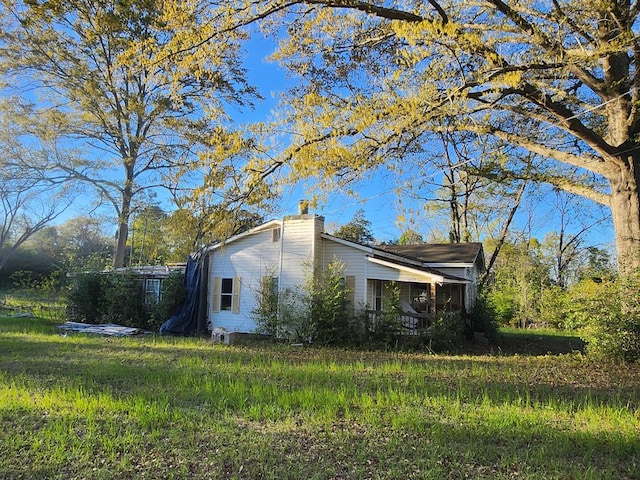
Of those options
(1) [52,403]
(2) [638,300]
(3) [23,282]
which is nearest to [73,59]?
(3) [23,282]

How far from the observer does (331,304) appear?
13.6 metres

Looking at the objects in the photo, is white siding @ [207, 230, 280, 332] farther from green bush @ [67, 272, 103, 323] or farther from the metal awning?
green bush @ [67, 272, 103, 323]

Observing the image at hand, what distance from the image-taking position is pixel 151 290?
61.7ft

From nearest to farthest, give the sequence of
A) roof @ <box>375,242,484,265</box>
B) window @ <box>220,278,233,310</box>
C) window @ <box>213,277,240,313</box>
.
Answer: window @ <box>213,277,240,313</box>
window @ <box>220,278,233,310</box>
roof @ <box>375,242,484,265</box>

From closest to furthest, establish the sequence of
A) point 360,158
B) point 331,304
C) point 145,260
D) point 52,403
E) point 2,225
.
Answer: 1. point 52,403
2. point 360,158
3. point 331,304
4. point 2,225
5. point 145,260

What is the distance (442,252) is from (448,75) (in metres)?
12.2

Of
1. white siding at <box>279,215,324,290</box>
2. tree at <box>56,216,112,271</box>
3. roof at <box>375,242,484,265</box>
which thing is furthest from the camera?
tree at <box>56,216,112,271</box>

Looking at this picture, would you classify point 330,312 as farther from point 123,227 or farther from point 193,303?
point 123,227

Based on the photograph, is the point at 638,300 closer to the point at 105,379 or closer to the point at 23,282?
the point at 105,379

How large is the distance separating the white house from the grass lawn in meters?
6.13

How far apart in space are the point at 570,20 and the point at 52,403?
33.2 feet

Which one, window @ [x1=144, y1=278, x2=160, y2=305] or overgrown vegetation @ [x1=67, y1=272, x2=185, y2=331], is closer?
overgrown vegetation @ [x1=67, y1=272, x2=185, y2=331]

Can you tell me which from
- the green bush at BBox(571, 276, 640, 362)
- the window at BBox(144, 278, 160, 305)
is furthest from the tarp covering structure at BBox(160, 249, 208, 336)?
the green bush at BBox(571, 276, 640, 362)

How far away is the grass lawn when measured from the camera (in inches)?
148
